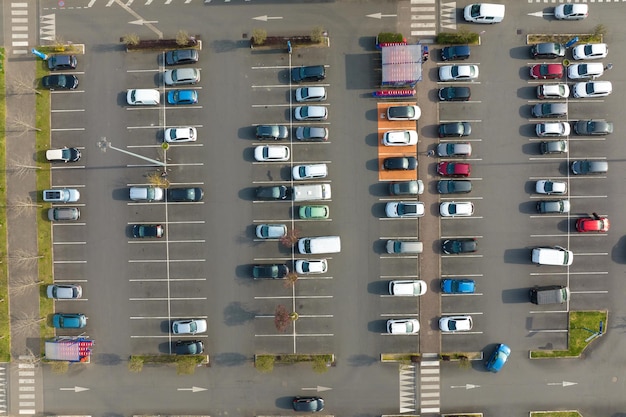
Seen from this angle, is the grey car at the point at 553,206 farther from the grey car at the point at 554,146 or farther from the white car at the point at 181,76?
the white car at the point at 181,76

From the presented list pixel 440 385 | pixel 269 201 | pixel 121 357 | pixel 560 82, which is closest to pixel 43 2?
pixel 269 201

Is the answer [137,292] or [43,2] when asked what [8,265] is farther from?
[43,2]

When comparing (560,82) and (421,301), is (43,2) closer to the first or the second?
(421,301)

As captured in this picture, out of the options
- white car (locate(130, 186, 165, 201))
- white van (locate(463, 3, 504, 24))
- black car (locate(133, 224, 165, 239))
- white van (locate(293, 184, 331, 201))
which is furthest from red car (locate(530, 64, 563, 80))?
black car (locate(133, 224, 165, 239))

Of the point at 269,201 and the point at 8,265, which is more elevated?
the point at 269,201

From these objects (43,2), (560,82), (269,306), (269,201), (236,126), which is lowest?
(269,306)

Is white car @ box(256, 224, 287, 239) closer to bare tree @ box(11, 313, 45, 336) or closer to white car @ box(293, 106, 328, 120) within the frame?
white car @ box(293, 106, 328, 120)
